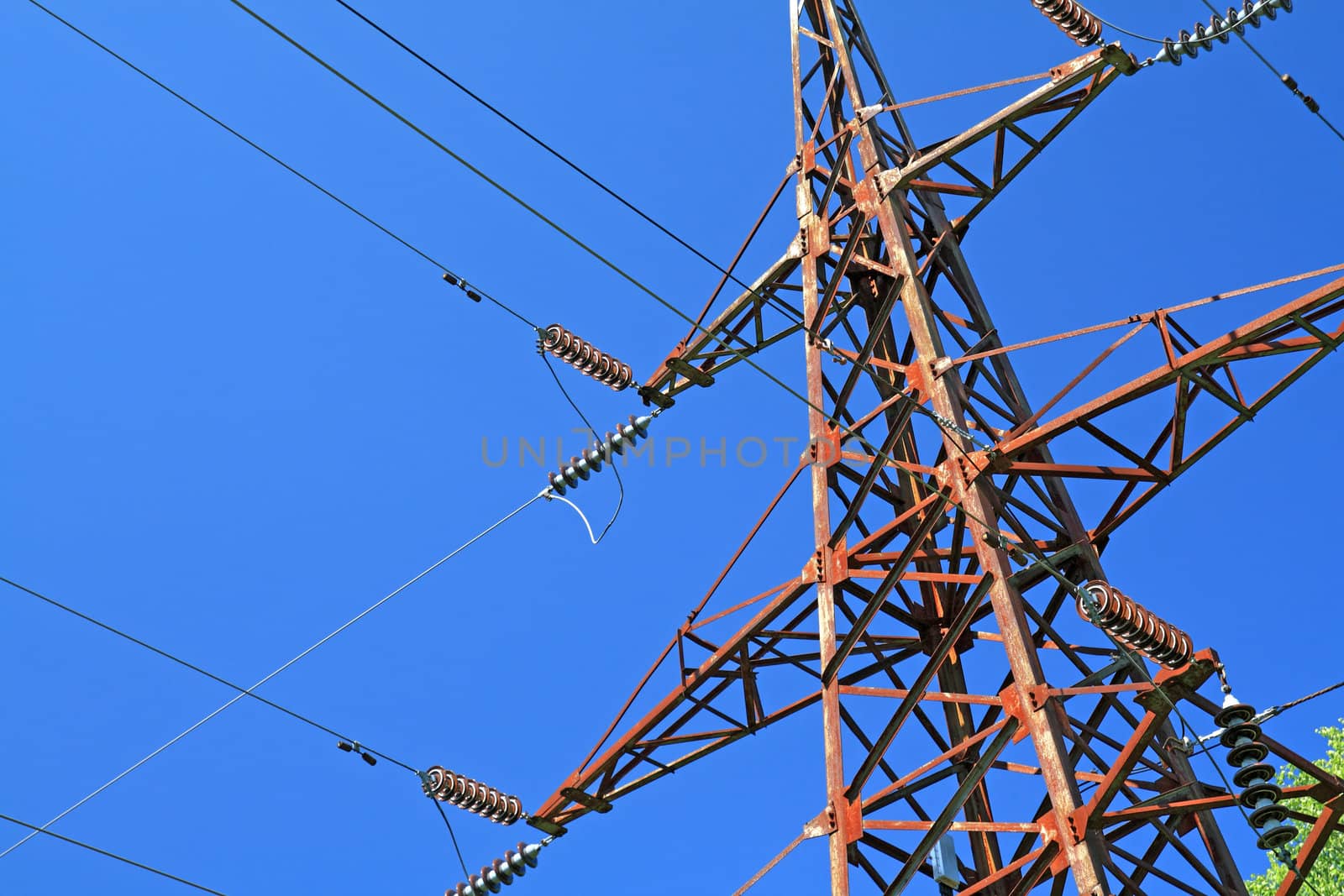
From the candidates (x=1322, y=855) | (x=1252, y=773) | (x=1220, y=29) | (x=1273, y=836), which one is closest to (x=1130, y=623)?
(x=1252, y=773)

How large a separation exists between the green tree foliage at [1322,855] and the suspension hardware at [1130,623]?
15143 mm

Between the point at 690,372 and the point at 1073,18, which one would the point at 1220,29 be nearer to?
the point at 1073,18

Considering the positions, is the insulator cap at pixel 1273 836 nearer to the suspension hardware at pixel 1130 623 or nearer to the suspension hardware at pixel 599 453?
the suspension hardware at pixel 1130 623

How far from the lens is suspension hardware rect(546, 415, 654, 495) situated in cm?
1586

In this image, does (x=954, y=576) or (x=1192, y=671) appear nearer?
(x=1192, y=671)

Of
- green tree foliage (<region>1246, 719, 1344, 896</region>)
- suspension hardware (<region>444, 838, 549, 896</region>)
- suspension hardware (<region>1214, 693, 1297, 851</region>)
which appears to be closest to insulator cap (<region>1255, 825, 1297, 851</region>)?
suspension hardware (<region>1214, 693, 1297, 851</region>)

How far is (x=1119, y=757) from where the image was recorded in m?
10.3

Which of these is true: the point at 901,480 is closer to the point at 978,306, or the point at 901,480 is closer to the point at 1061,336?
the point at 978,306

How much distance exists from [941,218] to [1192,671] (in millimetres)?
7200

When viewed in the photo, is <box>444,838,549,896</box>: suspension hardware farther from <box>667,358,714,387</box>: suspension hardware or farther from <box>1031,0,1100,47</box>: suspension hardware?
<box>1031,0,1100,47</box>: suspension hardware

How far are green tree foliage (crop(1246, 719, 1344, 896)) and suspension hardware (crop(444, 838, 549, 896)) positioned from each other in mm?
14883

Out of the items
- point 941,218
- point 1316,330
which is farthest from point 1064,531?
point 941,218

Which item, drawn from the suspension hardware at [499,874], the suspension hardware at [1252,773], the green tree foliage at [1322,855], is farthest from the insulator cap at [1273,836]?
the green tree foliage at [1322,855]

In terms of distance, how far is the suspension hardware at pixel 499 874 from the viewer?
566 inches
